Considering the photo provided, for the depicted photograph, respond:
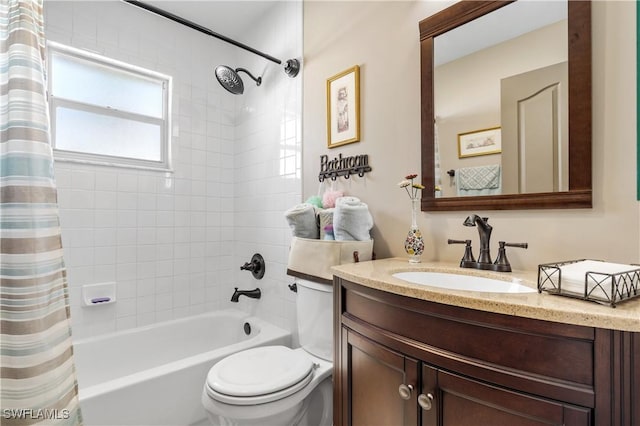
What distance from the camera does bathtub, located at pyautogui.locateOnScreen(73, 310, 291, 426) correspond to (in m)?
1.38

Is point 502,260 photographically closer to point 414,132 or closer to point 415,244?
point 415,244

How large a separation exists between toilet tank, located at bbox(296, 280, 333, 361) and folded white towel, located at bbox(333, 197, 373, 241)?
249mm

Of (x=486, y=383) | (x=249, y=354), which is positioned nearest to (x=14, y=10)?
(x=249, y=354)

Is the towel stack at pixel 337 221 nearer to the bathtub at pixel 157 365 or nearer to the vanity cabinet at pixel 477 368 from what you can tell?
the vanity cabinet at pixel 477 368

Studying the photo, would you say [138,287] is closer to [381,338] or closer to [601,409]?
[381,338]

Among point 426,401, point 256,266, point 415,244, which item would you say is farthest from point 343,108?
point 426,401

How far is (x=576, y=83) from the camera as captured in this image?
3.16ft

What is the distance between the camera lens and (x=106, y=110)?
2.16 m

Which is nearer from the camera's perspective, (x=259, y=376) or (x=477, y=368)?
(x=477, y=368)

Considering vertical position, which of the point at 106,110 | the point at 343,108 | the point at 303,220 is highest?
the point at 106,110

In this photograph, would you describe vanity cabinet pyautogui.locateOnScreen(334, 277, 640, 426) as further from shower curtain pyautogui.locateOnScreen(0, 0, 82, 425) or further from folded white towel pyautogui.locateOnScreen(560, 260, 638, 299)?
shower curtain pyautogui.locateOnScreen(0, 0, 82, 425)

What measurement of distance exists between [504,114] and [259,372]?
139cm

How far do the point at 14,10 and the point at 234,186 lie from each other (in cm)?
183

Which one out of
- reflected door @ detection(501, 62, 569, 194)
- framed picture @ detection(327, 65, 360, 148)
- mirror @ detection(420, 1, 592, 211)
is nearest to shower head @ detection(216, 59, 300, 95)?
framed picture @ detection(327, 65, 360, 148)
